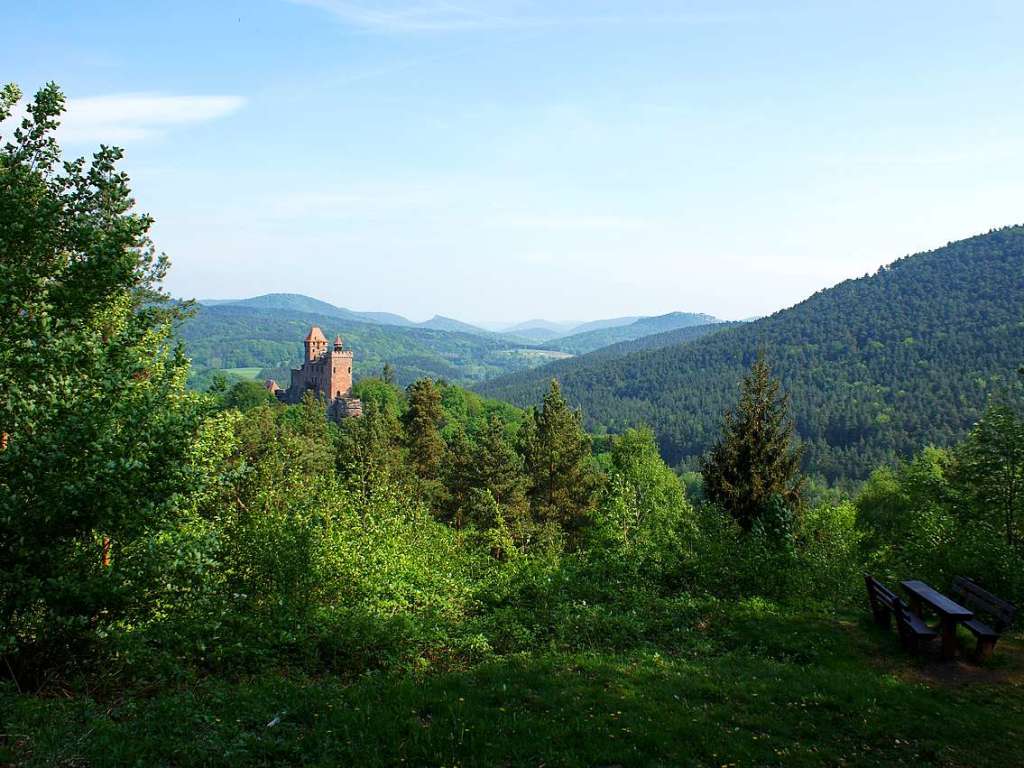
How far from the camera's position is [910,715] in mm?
8828

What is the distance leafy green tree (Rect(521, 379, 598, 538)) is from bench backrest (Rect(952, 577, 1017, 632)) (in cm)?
2324

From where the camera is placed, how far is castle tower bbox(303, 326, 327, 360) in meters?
121

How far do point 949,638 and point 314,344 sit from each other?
12154cm

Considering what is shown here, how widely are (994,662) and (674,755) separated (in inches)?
283

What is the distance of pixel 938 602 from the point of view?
11375 millimetres

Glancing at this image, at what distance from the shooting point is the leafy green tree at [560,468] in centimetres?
3578

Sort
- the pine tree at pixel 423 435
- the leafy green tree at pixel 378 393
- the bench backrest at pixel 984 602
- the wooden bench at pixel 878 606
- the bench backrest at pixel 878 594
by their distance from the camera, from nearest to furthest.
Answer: the bench backrest at pixel 984 602, the bench backrest at pixel 878 594, the wooden bench at pixel 878 606, the pine tree at pixel 423 435, the leafy green tree at pixel 378 393

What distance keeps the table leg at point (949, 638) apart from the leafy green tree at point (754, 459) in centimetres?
1207

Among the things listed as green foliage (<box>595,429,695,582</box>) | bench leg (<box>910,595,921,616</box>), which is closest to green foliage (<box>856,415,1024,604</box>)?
bench leg (<box>910,595,921,616</box>)

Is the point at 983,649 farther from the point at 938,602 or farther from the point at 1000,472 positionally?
the point at 1000,472

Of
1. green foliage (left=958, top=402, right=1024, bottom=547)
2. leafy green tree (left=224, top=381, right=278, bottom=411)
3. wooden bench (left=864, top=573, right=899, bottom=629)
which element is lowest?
leafy green tree (left=224, top=381, right=278, bottom=411)

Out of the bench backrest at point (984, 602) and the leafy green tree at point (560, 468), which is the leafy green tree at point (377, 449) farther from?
the bench backrest at point (984, 602)

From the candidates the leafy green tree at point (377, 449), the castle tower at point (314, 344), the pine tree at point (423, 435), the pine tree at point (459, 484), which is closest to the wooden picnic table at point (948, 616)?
the leafy green tree at point (377, 449)

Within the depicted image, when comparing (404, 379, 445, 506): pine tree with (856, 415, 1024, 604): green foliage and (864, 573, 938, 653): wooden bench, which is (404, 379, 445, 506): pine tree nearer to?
(856, 415, 1024, 604): green foliage
